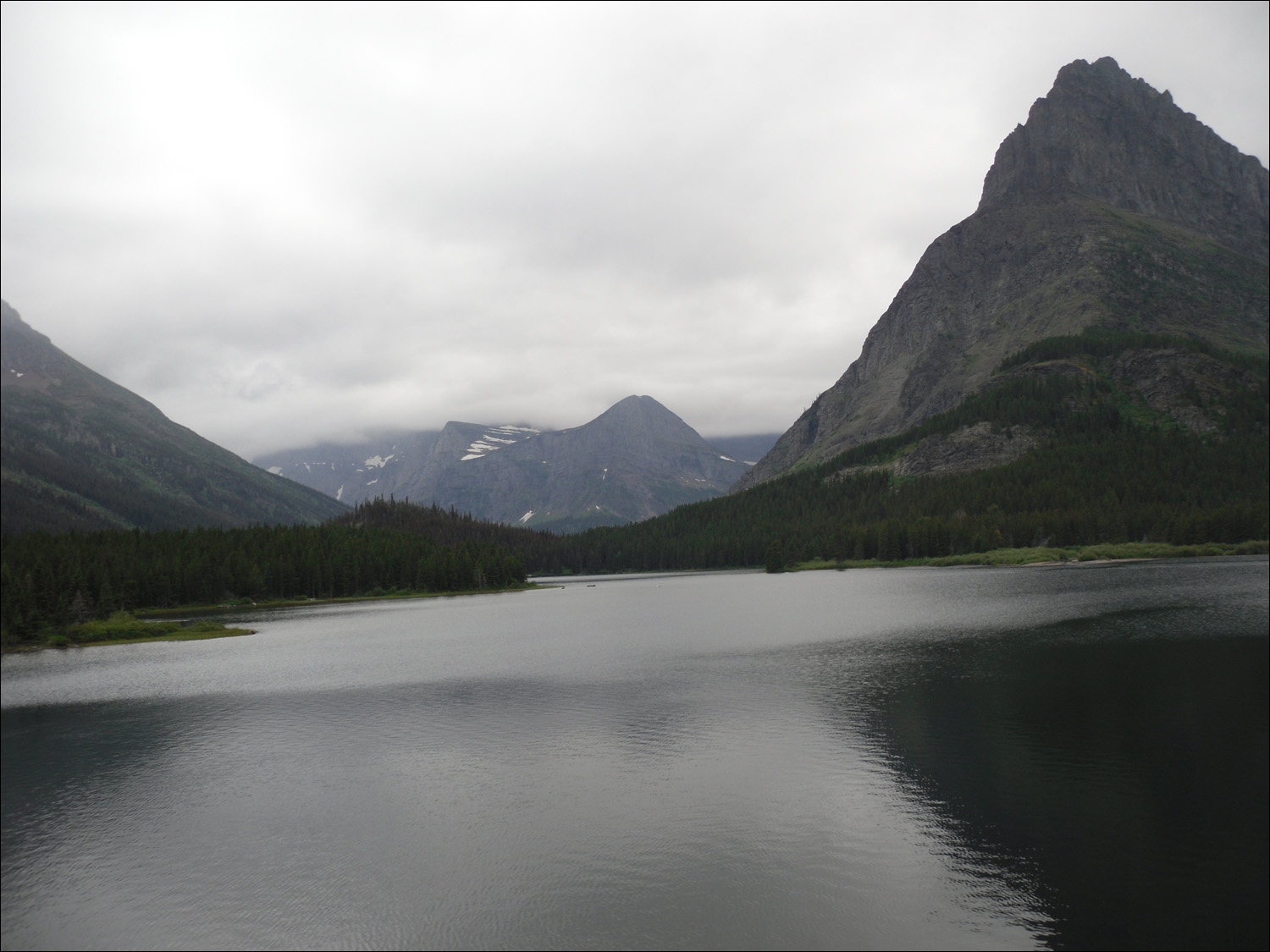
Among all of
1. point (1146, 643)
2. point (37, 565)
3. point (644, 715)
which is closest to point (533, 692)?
point (644, 715)

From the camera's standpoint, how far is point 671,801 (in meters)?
34.0

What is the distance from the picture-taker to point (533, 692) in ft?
196

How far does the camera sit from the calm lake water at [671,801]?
2422 cm

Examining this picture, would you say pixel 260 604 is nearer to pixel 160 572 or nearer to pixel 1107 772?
pixel 160 572

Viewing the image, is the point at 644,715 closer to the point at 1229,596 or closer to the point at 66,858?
the point at 66,858

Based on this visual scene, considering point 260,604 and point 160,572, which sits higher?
point 160,572

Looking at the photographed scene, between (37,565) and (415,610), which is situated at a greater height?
(37,565)

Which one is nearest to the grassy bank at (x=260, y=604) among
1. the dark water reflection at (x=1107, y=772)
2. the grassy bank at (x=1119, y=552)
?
the dark water reflection at (x=1107, y=772)

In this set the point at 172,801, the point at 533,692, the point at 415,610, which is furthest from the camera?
the point at 415,610

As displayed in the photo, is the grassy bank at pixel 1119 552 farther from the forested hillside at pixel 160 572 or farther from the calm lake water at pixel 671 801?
the forested hillside at pixel 160 572

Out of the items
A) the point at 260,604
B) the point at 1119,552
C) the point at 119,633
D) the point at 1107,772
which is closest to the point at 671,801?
the point at 1107,772

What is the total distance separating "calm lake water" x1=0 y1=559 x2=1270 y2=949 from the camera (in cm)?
2422

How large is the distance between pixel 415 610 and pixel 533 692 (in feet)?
313

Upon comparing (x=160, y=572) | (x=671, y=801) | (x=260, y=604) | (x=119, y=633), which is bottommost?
(x=671, y=801)
